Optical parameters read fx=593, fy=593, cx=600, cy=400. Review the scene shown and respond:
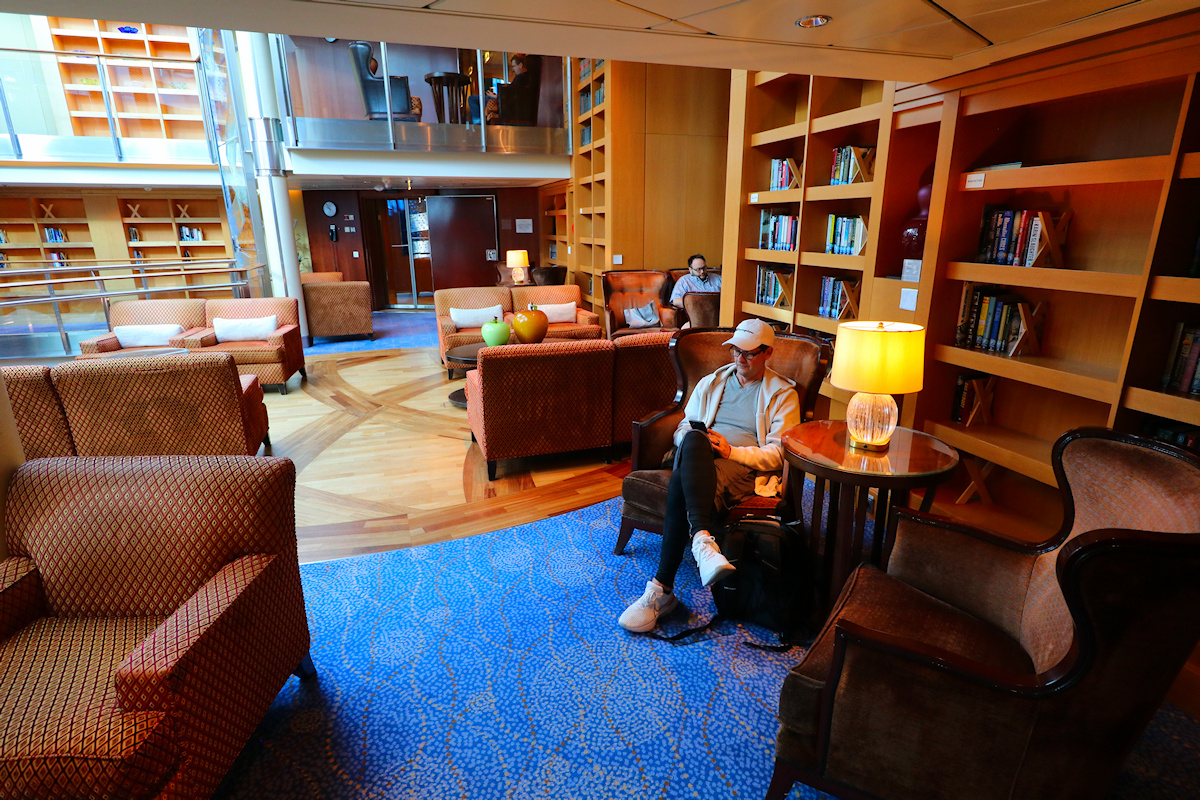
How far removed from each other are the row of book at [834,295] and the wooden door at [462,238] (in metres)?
8.71

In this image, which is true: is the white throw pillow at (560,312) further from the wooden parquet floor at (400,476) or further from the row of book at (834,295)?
the row of book at (834,295)

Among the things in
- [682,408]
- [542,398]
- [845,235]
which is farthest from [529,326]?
[845,235]

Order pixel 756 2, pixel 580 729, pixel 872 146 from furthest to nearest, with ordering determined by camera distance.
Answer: pixel 872 146 < pixel 580 729 < pixel 756 2

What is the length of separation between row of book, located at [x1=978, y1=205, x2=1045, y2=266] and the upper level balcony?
6.37 metres

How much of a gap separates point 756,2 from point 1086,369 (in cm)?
201

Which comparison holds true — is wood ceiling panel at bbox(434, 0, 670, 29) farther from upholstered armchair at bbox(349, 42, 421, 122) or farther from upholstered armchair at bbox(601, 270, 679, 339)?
upholstered armchair at bbox(349, 42, 421, 122)

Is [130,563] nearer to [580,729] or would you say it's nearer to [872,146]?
[580,729]

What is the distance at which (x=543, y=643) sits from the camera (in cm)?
230

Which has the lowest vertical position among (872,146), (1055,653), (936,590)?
(936,590)

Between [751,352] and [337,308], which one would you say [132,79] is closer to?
[337,308]

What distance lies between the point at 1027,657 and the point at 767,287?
3229 millimetres

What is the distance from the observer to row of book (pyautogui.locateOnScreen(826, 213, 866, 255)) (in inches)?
140

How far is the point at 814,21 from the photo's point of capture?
1.94 meters

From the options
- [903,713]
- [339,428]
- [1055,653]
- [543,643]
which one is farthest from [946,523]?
[339,428]
